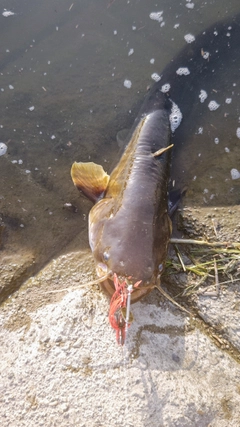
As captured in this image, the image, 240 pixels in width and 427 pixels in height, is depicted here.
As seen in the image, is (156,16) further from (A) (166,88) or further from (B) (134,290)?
(B) (134,290)

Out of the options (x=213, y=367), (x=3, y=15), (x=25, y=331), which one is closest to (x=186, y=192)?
(x=213, y=367)

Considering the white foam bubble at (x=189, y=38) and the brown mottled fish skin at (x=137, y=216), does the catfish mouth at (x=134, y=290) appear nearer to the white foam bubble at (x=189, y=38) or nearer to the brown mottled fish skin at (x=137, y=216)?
the brown mottled fish skin at (x=137, y=216)

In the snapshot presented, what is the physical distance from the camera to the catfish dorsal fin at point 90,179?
11.7ft

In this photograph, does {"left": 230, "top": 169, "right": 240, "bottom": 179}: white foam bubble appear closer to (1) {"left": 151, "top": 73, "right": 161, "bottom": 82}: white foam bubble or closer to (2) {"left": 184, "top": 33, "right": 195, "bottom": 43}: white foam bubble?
(1) {"left": 151, "top": 73, "right": 161, "bottom": 82}: white foam bubble

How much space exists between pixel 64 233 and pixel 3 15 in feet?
9.53

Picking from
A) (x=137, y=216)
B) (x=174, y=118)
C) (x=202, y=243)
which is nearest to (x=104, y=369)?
(x=137, y=216)

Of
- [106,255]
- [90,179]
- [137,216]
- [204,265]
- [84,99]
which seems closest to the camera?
[106,255]

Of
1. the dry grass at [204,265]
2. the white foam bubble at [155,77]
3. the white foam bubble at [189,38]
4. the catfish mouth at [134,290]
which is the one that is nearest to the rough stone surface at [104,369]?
the catfish mouth at [134,290]

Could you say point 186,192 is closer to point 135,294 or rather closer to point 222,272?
point 222,272

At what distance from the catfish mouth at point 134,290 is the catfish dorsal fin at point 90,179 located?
96 centimetres

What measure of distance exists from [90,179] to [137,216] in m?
0.84

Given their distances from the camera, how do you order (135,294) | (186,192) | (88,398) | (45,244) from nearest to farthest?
(88,398)
(135,294)
(45,244)
(186,192)

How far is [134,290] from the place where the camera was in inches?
110

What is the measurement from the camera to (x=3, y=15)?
4.29 m
